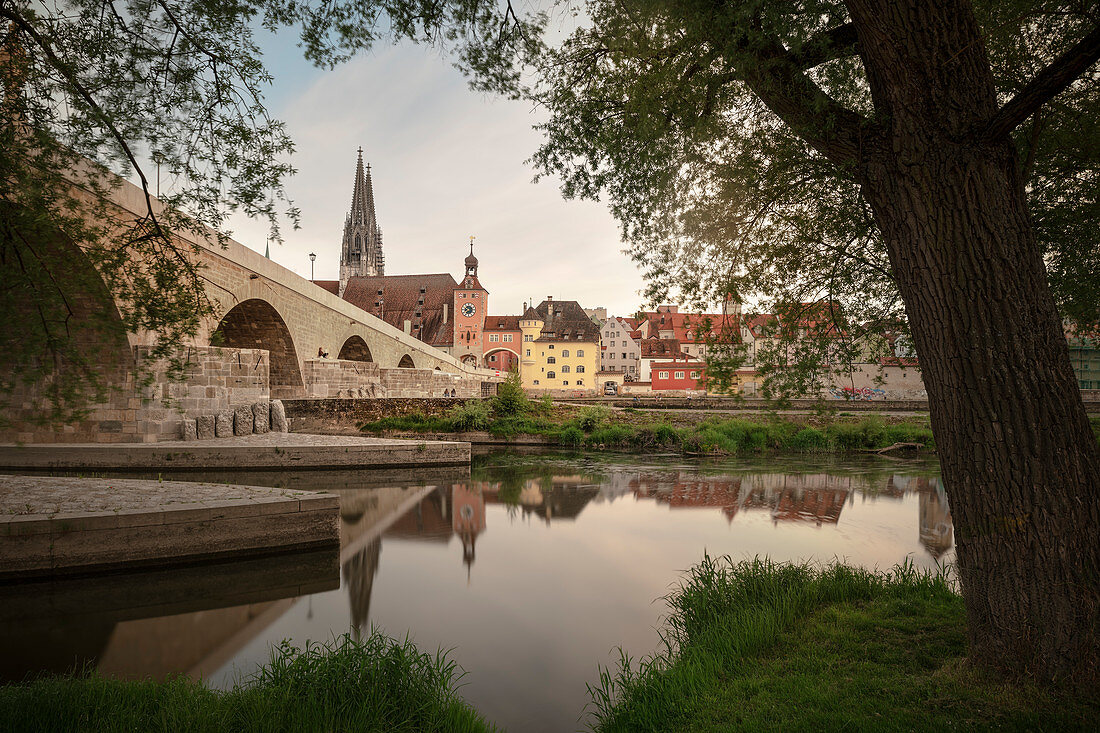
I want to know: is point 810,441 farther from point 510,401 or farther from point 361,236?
point 361,236

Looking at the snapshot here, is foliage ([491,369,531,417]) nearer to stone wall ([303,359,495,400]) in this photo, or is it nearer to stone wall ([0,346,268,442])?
stone wall ([303,359,495,400])

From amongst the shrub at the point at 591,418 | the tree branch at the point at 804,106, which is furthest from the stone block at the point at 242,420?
the tree branch at the point at 804,106

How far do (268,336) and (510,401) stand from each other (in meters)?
9.27

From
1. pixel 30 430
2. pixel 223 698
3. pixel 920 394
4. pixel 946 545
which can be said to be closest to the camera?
pixel 223 698

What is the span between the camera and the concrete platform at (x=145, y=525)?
553cm

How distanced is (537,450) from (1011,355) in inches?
717

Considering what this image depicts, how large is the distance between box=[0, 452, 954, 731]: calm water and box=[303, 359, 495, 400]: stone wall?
1035 cm

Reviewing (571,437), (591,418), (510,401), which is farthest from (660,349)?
(571,437)

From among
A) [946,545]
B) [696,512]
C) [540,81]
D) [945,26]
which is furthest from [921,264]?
[696,512]

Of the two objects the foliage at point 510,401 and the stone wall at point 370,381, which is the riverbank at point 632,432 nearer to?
the foliage at point 510,401

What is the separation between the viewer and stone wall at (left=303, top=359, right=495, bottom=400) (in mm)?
22594

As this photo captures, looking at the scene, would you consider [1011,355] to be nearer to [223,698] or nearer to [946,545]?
[223,698]

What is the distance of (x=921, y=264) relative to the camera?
278cm

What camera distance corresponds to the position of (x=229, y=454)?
1241 centimetres
